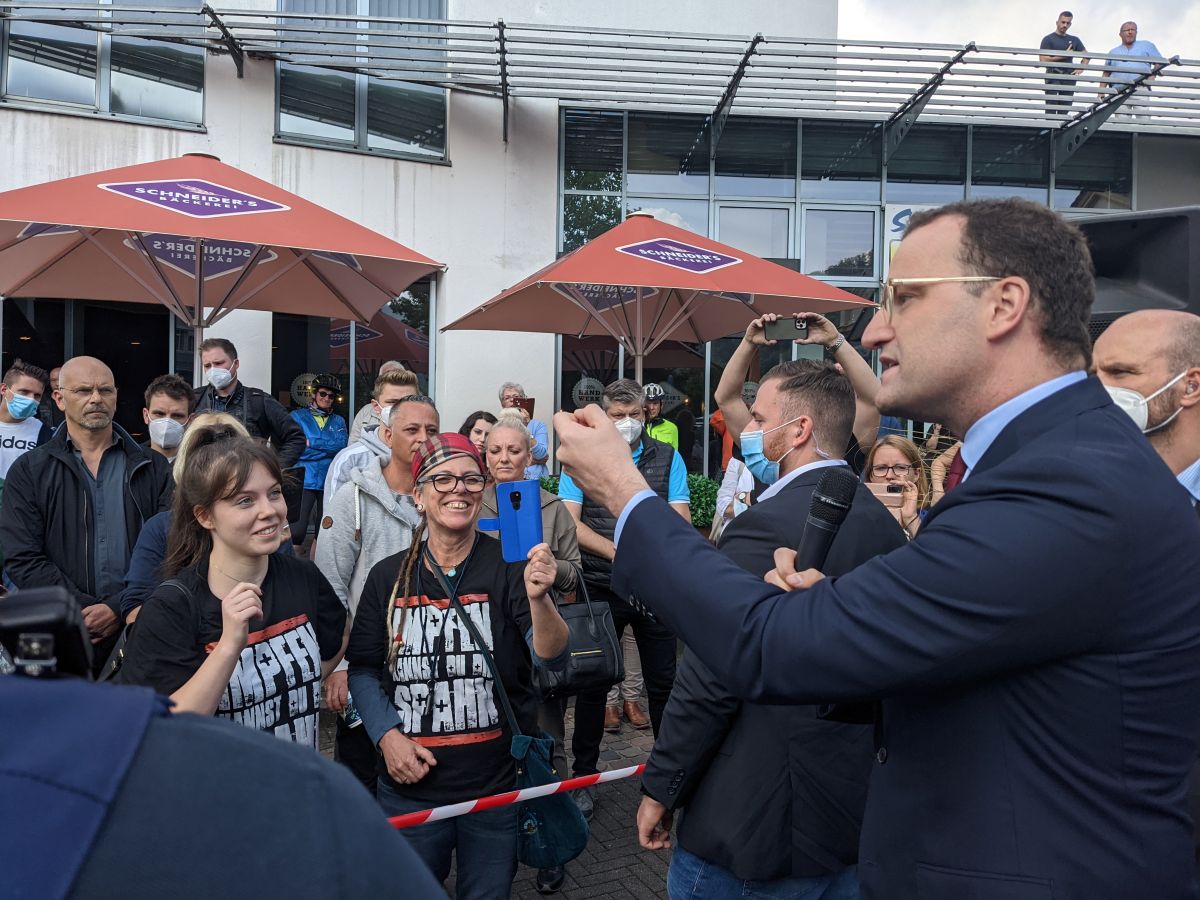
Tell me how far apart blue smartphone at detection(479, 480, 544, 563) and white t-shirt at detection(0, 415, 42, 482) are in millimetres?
4817

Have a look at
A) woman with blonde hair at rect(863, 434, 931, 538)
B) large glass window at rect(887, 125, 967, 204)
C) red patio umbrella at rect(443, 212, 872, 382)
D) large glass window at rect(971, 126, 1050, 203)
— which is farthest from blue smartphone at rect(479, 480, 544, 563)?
large glass window at rect(971, 126, 1050, 203)

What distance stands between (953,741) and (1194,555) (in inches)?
18.0

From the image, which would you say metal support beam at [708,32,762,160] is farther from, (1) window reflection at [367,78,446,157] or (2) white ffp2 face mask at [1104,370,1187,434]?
(2) white ffp2 face mask at [1104,370,1187,434]

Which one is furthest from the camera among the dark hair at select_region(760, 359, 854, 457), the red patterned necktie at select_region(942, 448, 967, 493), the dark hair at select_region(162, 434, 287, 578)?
the dark hair at select_region(162, 434, 287, 578)

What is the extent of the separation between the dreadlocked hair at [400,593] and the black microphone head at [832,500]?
1795 millimetres

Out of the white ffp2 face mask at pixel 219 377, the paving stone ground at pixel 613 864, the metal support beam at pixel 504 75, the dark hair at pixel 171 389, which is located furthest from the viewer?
the metal support beam at pixel 504 75

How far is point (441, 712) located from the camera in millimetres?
3088

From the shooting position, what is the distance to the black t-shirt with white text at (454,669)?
3.07 meters

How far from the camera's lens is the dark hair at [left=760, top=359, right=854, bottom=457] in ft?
9.05

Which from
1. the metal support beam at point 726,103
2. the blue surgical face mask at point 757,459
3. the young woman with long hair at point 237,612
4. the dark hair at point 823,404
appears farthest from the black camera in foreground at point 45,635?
the metal support beam at point 726,103

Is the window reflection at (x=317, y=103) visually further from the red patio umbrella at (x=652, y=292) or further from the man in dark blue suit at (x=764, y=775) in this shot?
the man in dark blue suit at (x=764, y=775)

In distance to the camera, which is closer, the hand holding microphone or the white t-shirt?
the hand holding microphone

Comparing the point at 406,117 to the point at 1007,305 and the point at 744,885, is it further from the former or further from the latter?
the point at 1007,305

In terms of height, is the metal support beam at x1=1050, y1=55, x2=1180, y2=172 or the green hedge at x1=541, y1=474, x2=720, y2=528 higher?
the metal support beam at x1=1050, y1=55, x2=1180, y2=172
